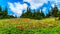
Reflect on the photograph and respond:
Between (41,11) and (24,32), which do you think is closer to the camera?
(24,32)

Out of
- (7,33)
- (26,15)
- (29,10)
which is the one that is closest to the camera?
(7,33)

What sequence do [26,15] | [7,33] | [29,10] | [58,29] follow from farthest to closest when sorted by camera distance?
[29,10], [26,15], [58,29], [7,33]

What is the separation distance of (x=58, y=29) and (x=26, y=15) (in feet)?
210

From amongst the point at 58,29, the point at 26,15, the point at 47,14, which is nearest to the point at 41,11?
the point at 47,14

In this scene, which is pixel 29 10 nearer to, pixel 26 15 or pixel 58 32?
pixel 26 15

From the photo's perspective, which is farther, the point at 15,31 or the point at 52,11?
the point at 52,11

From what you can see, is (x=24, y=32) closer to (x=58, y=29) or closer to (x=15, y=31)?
(x=15, y=31)

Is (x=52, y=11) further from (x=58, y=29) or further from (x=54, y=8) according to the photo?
(x=58, y=29)

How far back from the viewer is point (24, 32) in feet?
90.4

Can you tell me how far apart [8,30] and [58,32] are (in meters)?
6.95

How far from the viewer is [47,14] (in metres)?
98.1

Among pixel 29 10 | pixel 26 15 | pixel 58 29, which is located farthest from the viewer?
pixel 29 10

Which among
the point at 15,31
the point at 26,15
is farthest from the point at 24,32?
the point at 26,15

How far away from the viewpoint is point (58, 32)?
27.0 meters
